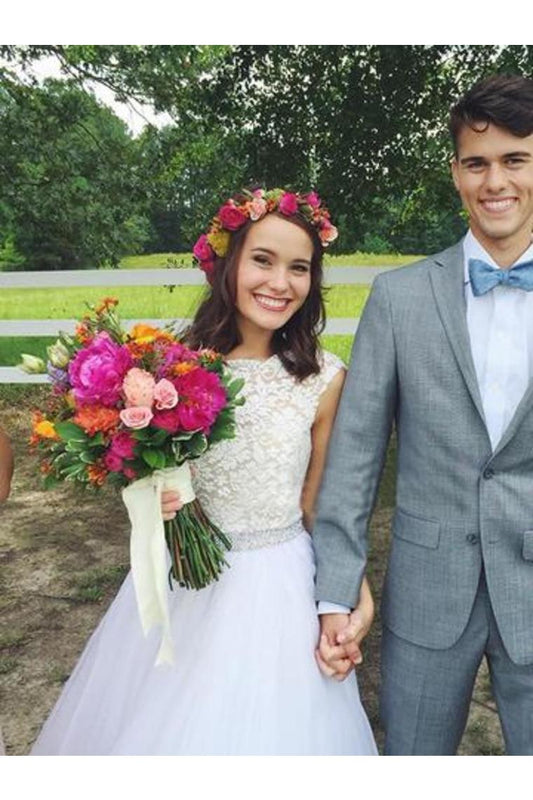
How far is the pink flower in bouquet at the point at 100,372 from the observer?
5.77ft

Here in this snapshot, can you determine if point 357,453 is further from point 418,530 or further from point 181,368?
point 181,368

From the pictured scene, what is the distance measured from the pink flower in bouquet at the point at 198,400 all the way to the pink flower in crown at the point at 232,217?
0.61 m

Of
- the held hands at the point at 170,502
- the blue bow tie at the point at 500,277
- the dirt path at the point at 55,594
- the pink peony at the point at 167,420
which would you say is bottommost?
the dirt path at the point at 55,594

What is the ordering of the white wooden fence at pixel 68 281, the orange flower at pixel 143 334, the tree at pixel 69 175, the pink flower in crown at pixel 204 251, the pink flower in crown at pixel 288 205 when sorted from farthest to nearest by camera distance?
1. the white wooden fence at pixel 68 281
2. the tree at pixel 69 175
3. the pink flower in crown at pixel 204 251
4. the pink flower in crown at pixel 288 205
5. the orange flower at pixel 143 334

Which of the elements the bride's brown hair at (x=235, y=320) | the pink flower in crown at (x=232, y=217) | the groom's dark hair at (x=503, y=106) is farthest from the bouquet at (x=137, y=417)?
the groom's dark hair at (x=503, y=106)

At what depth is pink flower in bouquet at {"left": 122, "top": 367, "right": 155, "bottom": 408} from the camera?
176 centimetres

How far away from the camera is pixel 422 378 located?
1.85 metres

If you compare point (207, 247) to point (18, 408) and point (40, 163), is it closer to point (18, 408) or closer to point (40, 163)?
point (40, 163)

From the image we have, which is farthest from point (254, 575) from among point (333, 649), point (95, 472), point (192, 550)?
point (95, 472)

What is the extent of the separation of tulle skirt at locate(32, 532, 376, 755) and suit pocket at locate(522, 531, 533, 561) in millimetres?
609

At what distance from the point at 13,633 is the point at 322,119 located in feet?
14.0

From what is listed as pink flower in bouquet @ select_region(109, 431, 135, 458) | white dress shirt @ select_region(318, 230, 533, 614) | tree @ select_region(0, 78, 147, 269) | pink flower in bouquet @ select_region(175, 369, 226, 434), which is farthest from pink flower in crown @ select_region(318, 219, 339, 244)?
tree @ select_region(0, 78, 147, 269)

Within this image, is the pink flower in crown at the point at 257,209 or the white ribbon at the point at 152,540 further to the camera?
the pink flower in crown at the point at 257,209

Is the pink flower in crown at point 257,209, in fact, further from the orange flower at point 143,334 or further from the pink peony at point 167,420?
the pink peony at point 167,420
